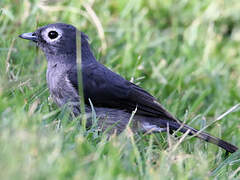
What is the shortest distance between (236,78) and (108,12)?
6.98ft

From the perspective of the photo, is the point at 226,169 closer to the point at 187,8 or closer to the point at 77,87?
the point at 77,87

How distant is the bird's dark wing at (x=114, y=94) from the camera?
4809 millimetres

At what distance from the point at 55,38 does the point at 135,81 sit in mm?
1030

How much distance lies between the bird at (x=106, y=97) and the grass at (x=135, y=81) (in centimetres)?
15

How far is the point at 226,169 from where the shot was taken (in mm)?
4059

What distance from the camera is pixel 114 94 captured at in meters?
4.86

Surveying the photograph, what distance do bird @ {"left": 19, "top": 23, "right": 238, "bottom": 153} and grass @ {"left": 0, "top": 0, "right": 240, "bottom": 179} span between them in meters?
0.15

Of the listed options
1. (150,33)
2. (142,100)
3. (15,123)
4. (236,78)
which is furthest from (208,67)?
(15,123)

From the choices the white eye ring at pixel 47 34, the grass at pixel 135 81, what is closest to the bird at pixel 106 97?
the white eye ring at pixel 47 34

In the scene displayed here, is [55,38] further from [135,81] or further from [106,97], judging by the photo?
[135,81]

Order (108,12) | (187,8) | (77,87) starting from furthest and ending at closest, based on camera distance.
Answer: (187,8)
(108,12)
(77,87)

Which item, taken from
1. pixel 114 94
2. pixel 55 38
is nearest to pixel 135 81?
pixel 114 94

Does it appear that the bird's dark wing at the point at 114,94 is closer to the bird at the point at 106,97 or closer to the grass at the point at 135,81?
the bird at the point at 106,97

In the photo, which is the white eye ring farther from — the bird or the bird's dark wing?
the bird's dark wing
